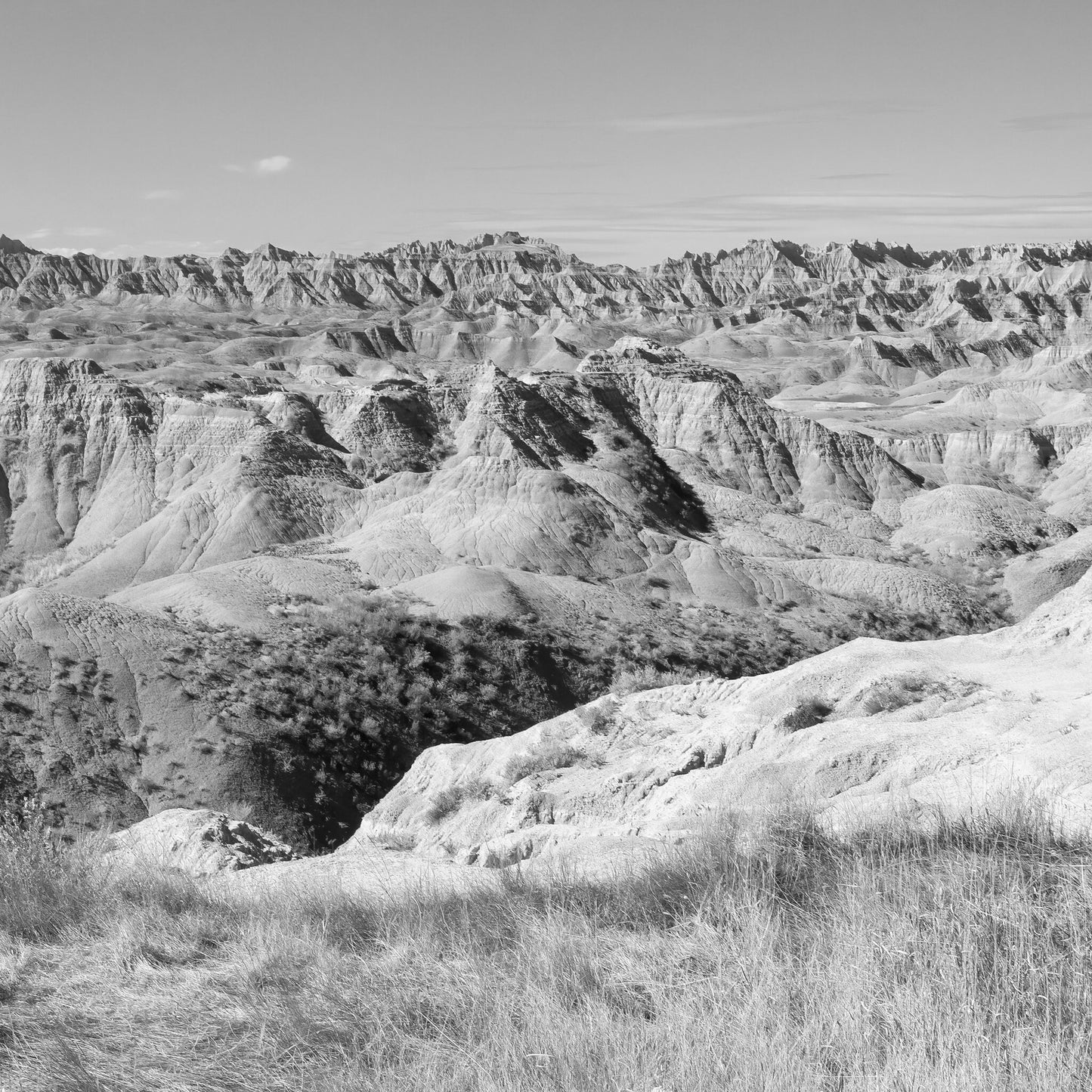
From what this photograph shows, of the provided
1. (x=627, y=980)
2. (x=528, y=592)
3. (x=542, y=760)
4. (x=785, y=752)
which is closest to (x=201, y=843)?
(x=542, y=760)

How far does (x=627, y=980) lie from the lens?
459 centimetres

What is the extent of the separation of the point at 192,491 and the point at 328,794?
28.4 metres

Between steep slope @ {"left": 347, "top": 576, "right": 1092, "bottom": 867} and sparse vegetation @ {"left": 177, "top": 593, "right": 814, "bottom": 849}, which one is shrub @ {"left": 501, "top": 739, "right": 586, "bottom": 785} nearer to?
steep slope @ {"left": 347, "top": 576, "right": 1092, "bottom": 867}

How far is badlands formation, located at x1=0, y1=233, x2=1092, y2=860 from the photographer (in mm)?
14898

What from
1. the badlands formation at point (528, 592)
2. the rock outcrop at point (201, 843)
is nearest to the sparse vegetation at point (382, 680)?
the badlands formation at point (528, 592)

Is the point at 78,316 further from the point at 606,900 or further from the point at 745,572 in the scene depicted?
the point at 606,900

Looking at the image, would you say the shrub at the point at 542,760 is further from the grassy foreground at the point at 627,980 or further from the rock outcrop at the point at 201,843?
the grassy foreground at the point at 627,980

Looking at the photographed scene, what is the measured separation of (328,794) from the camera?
2445 centimetres

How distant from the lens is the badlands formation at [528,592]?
14.9 meters

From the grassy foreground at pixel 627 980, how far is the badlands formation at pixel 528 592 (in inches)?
99.0

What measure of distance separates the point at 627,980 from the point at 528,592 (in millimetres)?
31267

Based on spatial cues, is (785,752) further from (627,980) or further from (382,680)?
(382,680)

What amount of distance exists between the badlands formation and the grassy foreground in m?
2.51

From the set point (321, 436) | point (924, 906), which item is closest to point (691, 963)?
point (924, 906)
